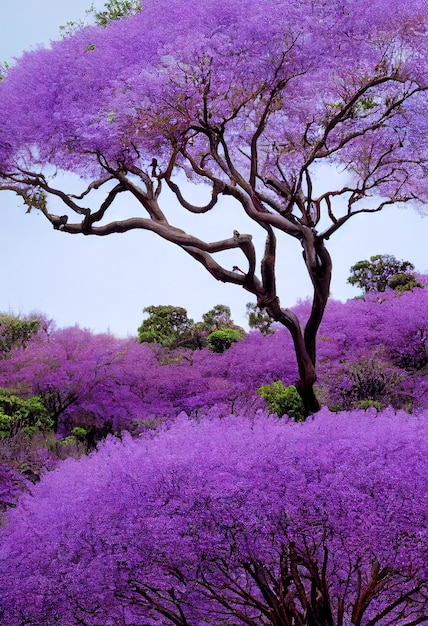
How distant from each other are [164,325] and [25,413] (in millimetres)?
8297

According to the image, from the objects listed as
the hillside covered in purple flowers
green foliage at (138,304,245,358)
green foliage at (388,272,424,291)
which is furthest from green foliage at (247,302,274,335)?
the hillside covered in purple flowers

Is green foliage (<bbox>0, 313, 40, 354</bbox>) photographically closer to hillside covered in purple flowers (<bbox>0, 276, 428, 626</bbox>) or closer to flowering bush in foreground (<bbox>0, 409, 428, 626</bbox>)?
hillside covered in purple flowers (<bbox>0, 276, 428, 626</bbox>)

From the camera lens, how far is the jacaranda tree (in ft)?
35.8

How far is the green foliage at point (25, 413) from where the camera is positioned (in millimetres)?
12422

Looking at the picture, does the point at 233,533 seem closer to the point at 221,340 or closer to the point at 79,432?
the point at 79,432

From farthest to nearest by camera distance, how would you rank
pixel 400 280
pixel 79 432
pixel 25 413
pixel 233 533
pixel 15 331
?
pixel 400 280 < pixel 15 331 < pixel 25 413 < pixel 79 432 < pixel 233 533

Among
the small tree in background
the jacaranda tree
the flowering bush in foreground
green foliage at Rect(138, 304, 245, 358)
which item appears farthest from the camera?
green foliage at Rect(138, 304, 245, 358)

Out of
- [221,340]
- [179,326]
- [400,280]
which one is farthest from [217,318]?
[400,280]

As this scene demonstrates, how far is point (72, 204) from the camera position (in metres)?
13.6

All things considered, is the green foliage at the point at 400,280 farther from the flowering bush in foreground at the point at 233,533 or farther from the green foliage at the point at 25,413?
the flowering bush in foreground at the point at 233,533

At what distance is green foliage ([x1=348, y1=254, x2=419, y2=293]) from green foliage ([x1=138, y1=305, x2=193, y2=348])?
5.67 metres

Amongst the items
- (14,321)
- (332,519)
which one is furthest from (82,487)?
(14,321)

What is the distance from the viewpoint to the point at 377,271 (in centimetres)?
2278

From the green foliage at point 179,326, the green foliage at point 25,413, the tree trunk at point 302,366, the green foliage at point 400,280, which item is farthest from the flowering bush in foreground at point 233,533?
the green foliage at point 400,280
